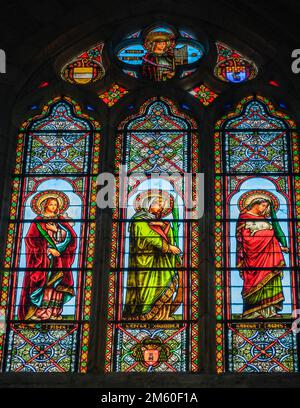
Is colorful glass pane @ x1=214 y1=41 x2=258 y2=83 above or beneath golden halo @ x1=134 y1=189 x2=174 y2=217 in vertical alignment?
above

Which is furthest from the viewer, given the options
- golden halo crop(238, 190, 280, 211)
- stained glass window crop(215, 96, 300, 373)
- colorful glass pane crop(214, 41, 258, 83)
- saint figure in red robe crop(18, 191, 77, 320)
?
colorful glass pane crop(214, 41, 258, 83)

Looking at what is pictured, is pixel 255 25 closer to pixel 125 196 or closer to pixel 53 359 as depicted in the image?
pixel 125 196

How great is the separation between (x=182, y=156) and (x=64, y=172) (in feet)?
5.14

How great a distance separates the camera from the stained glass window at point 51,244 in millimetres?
14062

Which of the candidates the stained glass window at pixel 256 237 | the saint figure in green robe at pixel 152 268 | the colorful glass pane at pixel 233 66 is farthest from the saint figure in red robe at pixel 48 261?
the colorful glass pane at pixel 233 66

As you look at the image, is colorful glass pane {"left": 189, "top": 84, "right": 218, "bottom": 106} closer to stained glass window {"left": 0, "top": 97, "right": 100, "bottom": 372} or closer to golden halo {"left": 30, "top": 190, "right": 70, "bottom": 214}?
stained glass window {"left": 0, "top": 97, "right": 100, "bottom": 372}

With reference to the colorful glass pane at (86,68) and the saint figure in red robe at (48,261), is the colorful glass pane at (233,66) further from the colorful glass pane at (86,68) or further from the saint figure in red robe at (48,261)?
the saint figure in red robe at (48,261)

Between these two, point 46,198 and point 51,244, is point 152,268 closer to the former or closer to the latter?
point 51,244

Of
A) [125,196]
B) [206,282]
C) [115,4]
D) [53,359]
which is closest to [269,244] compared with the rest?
[206,282]

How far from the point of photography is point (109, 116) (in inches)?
626

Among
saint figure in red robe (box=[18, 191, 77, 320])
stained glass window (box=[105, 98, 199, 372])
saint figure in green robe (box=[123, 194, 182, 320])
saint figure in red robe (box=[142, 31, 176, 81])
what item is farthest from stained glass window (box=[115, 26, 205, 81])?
saint figure in red robe (box=[18, 191, 77, 320])

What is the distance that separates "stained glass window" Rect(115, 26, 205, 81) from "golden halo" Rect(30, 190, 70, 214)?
2.24 m

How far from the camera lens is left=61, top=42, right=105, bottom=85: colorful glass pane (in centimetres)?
1644

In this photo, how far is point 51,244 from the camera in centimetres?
1488
